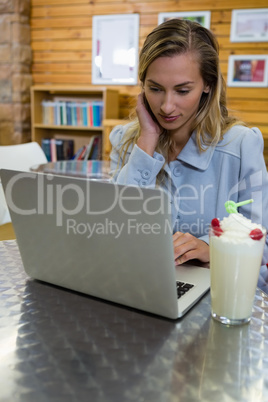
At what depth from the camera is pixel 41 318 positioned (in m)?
0.73

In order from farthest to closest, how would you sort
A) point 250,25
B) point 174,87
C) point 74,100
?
1. point 74,100
2. point 250,25
3. point 174,87

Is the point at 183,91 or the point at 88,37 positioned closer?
the point at 183,91

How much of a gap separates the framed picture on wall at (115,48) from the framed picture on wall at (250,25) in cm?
101

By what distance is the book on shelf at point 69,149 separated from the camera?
14.9 feet

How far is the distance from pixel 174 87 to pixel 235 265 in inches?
26.1

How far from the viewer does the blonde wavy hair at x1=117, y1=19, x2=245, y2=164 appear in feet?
3.98

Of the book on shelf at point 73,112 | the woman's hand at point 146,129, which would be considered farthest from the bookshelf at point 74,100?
the woman's hand at point 146,129

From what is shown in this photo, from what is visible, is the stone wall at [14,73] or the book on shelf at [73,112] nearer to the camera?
the book on shelf at [73,112]

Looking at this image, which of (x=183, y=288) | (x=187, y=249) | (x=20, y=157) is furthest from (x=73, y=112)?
(x=183, y=288)

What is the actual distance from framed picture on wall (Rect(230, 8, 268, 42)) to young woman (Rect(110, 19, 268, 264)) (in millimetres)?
2900

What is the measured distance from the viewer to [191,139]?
1.33 meters

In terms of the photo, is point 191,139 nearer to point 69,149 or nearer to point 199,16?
point 199,16

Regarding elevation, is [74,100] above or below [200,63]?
below

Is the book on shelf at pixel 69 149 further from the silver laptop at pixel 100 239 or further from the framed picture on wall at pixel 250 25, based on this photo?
the silver laptop at pixel 100 239
